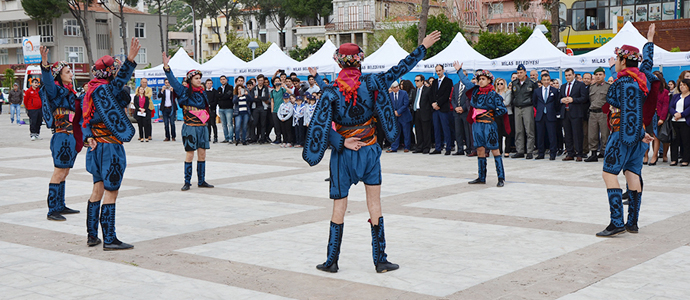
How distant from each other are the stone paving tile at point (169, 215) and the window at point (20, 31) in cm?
7112

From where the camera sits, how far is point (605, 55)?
16.7m

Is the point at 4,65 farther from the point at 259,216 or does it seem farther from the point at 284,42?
the point at 259,216

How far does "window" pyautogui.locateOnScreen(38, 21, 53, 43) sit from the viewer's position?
236 ft

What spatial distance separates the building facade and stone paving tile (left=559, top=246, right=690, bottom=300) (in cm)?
7106

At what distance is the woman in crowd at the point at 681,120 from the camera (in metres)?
13.6

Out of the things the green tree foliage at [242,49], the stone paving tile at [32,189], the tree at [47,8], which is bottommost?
the stone paving tile at [32,189]

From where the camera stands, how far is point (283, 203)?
9953 millimetres

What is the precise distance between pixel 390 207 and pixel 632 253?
3563mm

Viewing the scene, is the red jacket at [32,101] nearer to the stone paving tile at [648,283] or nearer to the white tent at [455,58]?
the white tent at [455,58]

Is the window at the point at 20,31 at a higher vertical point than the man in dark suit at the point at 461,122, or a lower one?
higher

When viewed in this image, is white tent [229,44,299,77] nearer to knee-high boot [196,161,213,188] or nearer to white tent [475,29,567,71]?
white tent [475,29,567,71]

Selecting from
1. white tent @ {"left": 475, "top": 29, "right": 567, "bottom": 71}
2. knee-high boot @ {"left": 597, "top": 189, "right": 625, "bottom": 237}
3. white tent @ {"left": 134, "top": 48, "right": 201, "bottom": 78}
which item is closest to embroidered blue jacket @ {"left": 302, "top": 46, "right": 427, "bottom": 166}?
knee-high boot @ {"left": 597, "top": 189, "right": 625, "bottom": 237}

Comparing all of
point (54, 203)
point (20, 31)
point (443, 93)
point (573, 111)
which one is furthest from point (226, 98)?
point (20, 31)

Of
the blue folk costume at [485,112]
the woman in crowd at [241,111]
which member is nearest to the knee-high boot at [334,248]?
the blue folk costume at [485,112]
